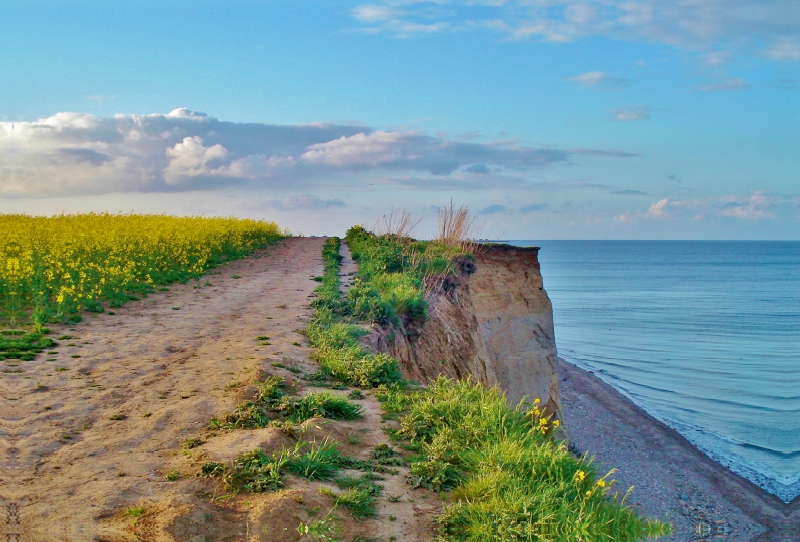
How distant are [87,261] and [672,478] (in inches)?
582

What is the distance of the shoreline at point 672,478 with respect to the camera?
519 inches

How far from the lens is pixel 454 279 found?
51.3ft

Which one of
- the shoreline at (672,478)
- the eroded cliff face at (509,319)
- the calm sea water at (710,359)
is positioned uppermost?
the eroded cliff face at (509,319)

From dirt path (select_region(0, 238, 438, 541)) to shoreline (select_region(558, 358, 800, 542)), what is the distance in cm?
597

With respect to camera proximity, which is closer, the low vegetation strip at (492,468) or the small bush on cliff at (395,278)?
the low vegetation strip at (492,468)

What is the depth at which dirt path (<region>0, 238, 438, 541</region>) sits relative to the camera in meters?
3.80

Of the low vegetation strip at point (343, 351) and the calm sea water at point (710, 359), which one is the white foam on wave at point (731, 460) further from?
the low vegetation strip at point (343, 351)

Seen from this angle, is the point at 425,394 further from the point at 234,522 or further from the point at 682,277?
the point at 682,277

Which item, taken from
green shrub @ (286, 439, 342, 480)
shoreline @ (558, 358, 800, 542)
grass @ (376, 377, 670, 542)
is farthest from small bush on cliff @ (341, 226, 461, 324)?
green shrub @ (286, 439, 342, 480)

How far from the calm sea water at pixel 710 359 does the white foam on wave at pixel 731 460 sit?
0.09 ft

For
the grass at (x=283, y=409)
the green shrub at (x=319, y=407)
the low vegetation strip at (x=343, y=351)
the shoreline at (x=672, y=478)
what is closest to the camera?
the grass at (x=283, y=409)

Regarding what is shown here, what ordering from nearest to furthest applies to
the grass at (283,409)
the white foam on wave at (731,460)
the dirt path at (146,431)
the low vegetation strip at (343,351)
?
the dirt path at (146,431), the grass at (283,409), the low vegetation strip at (343,351), the white foam on wave at (731,460)

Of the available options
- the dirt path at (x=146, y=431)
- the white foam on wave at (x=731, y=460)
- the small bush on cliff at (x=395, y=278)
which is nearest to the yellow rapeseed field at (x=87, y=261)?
the dirt path at (x=146, y=431)

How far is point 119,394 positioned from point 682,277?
276 feet
